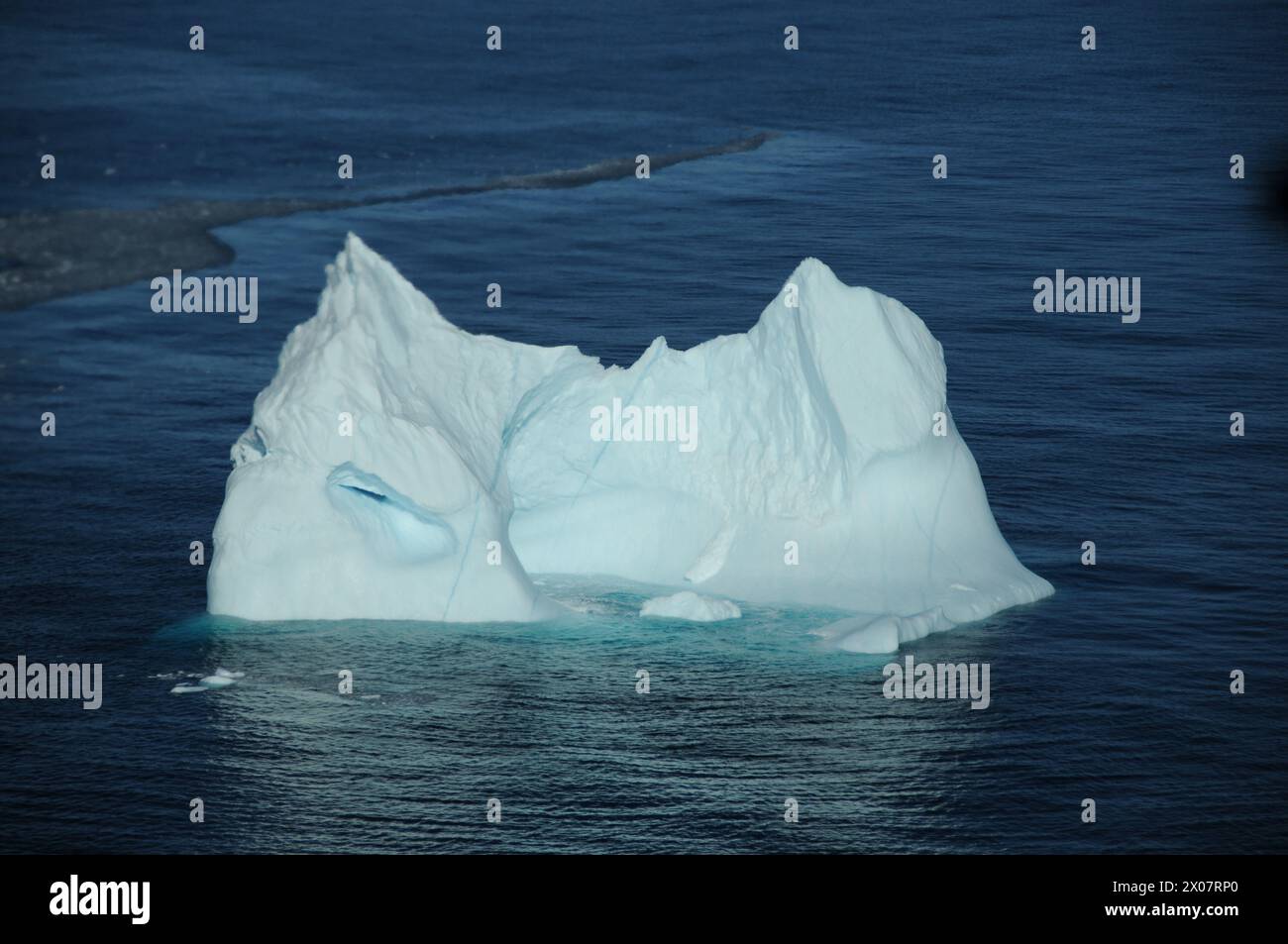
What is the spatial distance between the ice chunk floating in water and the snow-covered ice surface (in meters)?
0.76

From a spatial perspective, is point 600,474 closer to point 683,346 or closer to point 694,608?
point 694,608

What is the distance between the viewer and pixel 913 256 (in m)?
64.0

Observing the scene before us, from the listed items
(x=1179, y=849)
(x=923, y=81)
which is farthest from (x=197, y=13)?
(x=1179, y=849)

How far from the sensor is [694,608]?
119 feet

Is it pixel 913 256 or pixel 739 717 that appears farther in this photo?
pixel 913 256

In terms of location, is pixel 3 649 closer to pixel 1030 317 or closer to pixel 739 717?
pixel 739 717

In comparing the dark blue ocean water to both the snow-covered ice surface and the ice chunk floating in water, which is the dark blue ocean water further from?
the ice chunk floating in water

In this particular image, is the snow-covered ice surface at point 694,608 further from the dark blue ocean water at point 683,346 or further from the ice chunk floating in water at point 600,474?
the ice chunk floating in water at point 600,474

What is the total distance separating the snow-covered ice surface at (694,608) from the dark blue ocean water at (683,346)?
0.36 meters

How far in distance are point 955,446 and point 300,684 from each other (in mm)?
14454

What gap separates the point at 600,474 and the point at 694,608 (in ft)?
13.4

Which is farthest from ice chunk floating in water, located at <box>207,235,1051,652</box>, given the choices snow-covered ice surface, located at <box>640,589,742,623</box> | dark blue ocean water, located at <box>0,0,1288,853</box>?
dark blue ocean water, located at <box>0,0,1288,853</box>

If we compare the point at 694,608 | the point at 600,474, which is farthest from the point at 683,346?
the point at 694,608

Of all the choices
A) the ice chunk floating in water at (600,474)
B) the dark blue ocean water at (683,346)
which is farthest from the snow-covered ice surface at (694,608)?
the ice chunk floating in water at (600,474)
